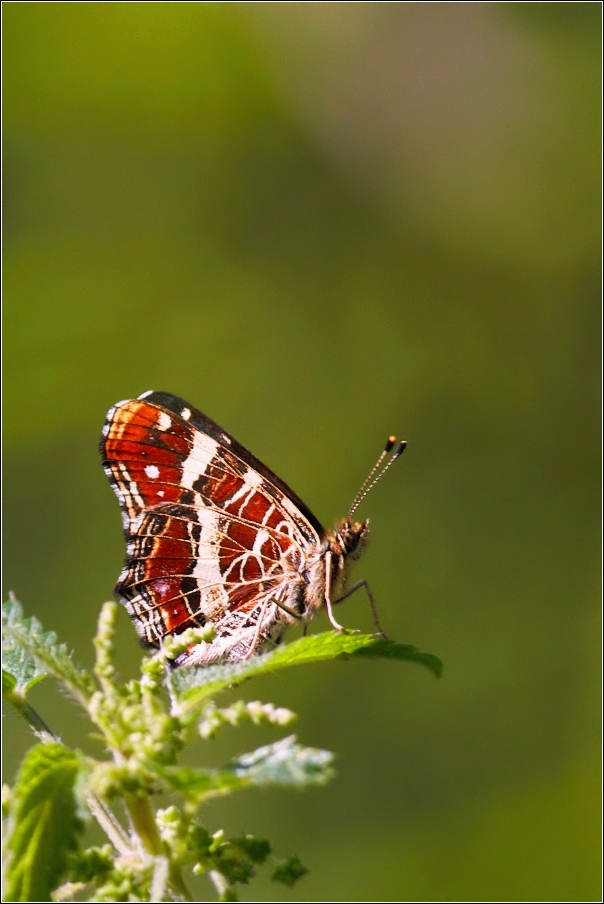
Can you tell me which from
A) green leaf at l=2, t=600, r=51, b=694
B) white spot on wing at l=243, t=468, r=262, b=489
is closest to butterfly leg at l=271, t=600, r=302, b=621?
white spot on wing at l=243, t=468, r=262, b=489

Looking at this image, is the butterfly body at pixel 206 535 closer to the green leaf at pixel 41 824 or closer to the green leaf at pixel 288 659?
the green leaf at pixel 288 659

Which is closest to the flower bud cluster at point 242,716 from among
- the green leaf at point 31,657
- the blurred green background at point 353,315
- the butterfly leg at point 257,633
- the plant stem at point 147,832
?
the plant stem at point 147,832

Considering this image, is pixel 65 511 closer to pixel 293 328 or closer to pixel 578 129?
pixel 293 328

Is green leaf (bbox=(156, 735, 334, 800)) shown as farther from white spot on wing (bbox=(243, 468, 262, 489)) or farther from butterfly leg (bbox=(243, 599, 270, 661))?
white spot on wing (bbox=(243, 468, 262, 489))

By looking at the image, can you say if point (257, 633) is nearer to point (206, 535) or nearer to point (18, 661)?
point (206, 535)

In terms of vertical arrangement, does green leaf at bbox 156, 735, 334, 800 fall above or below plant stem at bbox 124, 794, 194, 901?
above

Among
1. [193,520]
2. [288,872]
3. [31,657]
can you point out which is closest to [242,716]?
[288,872]

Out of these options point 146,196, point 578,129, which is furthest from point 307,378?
point 578,129
